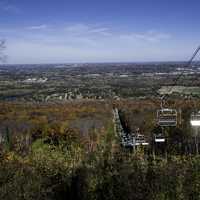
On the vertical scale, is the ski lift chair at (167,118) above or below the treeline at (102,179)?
above

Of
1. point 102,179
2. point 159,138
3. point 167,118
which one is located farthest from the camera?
point 159,138

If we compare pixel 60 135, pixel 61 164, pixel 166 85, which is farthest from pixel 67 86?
pixel 61 164

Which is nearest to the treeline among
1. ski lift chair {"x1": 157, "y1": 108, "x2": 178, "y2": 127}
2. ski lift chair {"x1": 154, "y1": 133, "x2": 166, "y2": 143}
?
ski lift chair {"x1": 154, "y1": 133, "x2": 166, "y2": 143}

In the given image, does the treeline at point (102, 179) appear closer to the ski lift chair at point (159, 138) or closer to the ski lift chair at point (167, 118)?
the ski lift chair at point (159, 138)

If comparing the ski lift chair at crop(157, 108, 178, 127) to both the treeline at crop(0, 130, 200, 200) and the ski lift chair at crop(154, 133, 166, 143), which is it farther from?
the treeline at crop(0, 130, 200, 200)

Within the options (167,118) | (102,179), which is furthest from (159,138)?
(102,179)

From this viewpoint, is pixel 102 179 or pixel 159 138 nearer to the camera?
pixel 102 179

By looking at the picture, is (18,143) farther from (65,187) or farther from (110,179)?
(110,179)

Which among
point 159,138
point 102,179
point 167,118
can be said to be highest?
point 167,118

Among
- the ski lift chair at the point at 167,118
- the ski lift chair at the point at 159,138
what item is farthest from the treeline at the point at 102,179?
the ski lift chair at the point at 167,118

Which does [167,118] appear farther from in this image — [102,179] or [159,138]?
[102,179]

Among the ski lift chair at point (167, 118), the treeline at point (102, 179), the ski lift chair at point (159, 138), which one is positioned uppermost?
the ski lift chair at point (167, 118)
